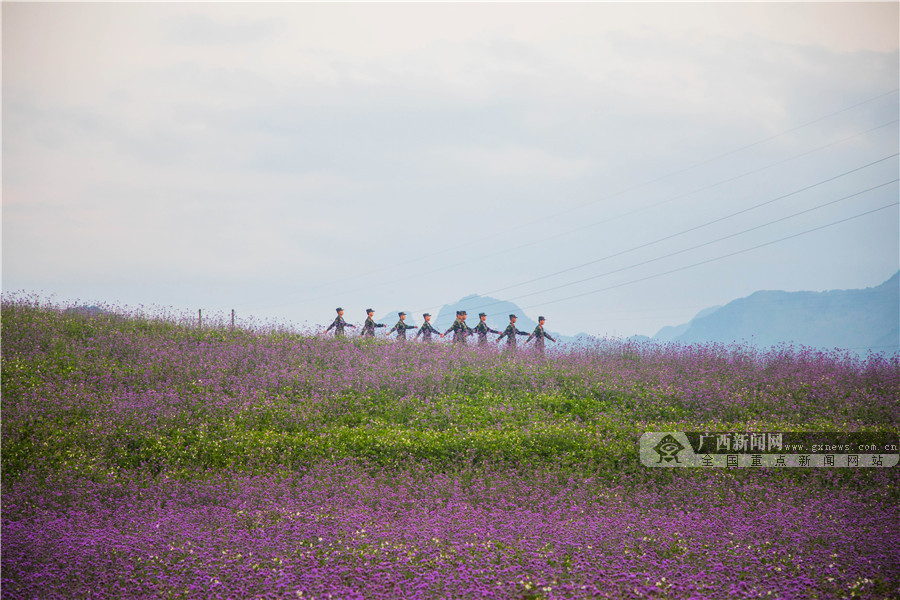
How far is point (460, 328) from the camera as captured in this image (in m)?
21.0

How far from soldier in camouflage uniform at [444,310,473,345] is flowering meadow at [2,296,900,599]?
231 centimetres

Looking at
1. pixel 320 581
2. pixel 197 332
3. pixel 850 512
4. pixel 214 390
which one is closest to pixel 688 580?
pixel 320 581

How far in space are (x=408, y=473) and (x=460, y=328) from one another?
10486mm

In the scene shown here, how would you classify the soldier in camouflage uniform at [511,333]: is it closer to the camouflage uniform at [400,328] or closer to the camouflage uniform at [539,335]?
the camouflage uniform at [539,335]

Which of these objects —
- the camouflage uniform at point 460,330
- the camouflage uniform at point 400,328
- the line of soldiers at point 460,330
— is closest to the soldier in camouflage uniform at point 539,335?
the line of soldiers at point 460,330

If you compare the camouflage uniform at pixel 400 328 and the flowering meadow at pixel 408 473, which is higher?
the camouflage uniform at pixel 400 328

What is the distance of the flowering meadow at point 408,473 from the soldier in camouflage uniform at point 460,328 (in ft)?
7.58

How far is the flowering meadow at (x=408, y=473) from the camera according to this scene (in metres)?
6.24

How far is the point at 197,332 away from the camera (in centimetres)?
1870

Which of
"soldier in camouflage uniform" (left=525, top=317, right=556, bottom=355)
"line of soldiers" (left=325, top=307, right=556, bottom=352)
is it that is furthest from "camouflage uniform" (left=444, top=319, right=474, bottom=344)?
"soldier in camouflage uniform" (left=525, top=317, right=556, bottom=355)

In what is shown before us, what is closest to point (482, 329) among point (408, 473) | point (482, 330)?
point (482, 330)

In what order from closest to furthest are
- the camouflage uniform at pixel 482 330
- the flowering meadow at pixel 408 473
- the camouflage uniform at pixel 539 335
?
the flowering meadow at pixel 408 473, the camouflage uniform at pixel 539 335, the camouflage uniform at pixel 482 330

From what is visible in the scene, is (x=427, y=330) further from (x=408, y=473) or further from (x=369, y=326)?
(x=408, y=473)

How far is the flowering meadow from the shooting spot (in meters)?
6.24
